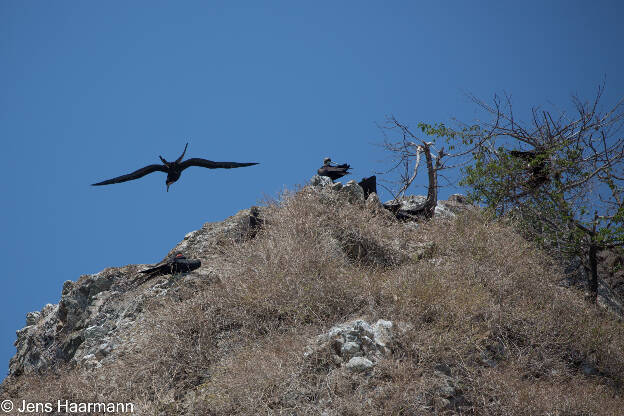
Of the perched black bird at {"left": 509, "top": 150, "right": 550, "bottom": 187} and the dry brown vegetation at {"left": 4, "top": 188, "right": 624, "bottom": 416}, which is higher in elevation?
the perched black bird at {"left": 509, "top": 150, "right": 550, "bottom": 187}

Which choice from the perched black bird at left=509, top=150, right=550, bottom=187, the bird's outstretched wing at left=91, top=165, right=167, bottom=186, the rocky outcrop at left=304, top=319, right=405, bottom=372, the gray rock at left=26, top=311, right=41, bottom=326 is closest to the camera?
the rocky outcrop at left=304, top=319, right=405, bottom=372

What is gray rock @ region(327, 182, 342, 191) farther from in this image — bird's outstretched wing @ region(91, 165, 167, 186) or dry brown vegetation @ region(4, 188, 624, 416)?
bird's outstretched wing @ region(91, 165, 167, 186)

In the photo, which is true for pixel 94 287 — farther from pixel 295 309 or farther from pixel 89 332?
pixel 295 309

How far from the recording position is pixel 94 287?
9391mm

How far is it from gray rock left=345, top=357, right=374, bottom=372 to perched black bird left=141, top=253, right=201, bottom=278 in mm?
3915

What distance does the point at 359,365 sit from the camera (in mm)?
5590

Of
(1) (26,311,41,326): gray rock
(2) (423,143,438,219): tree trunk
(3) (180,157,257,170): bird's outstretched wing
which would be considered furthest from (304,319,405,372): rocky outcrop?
(1) (26,311,41,326): gray rock

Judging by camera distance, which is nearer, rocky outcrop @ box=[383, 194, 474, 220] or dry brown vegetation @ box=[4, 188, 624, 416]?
dry brown vegetation @ box=[4, 188, 624, 416]

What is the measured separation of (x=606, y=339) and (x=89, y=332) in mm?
7619

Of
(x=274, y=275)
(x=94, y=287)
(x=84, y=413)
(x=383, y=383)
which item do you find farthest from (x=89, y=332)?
(x=383, y=383)

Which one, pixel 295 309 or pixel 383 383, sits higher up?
pixel 295 309

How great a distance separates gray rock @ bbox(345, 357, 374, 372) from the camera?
5.59 m

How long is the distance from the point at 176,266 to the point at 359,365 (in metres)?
4.19

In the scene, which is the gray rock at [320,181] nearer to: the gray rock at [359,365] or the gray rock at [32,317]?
the gray rock at [359,365]
